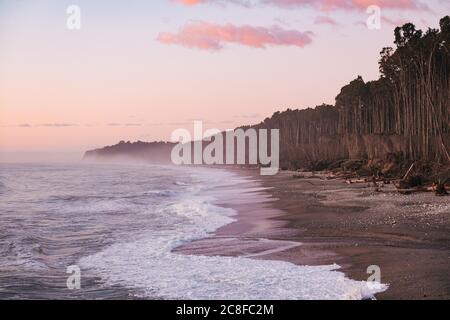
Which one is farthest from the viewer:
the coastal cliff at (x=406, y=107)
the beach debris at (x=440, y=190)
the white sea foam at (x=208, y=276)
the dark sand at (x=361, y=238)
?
the coastal cliff at (x=406, y=107)

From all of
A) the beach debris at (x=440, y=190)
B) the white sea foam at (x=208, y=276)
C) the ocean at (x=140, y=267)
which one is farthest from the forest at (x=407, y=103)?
the white sea foam at (x=208, y=276)

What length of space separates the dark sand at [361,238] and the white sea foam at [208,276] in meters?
0.63

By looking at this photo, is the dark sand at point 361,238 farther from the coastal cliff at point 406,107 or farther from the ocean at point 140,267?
the coastal cliff at point 406,107

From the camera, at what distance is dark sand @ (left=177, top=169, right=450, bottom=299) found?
428 inches

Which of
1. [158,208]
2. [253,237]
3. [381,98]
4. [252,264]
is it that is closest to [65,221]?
[158,208]

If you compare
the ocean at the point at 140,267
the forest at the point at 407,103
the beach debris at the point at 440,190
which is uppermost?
the forest at the point at 407,103

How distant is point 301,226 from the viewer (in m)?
19.3

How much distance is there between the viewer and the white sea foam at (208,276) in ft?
33.2

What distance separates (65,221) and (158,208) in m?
6.48

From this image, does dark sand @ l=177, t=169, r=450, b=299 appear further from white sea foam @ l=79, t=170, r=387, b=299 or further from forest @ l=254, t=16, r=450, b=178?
forest @ l=254, t=16, r=450, b=178

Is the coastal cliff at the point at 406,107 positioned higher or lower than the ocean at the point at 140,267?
higher

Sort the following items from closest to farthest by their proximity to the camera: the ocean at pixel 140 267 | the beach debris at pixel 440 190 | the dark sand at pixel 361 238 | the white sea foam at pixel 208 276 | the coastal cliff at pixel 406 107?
the white sea foam at pixel 208 276
the ocean at pixel 140 267
the dark sand at pixel 361 238
the beach debris at pixel 440 190
the coastal cliff at pixel 406 107

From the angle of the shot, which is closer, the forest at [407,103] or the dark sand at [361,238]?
the dark sand at [361,238]
